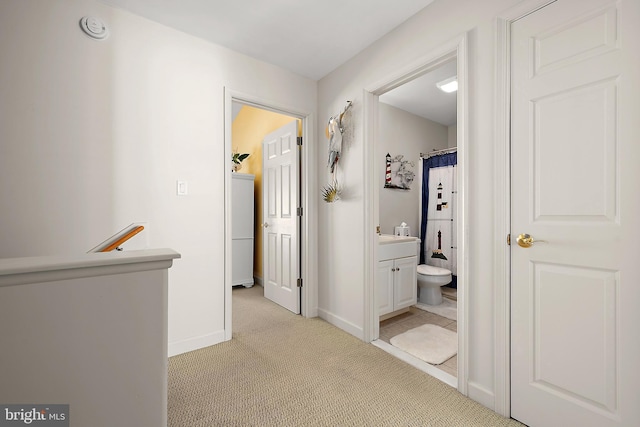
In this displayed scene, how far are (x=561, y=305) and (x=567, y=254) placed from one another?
25cm

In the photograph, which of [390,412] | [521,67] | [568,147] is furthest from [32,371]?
[521,67]

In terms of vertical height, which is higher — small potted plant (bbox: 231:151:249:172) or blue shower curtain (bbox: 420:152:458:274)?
small potted plant (bbox: 231:151:249:172)

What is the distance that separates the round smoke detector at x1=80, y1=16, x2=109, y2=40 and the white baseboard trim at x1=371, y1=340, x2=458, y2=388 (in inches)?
117

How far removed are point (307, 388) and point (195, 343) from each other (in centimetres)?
103

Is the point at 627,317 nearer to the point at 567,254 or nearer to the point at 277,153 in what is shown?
the point at 567,254

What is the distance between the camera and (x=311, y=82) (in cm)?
293

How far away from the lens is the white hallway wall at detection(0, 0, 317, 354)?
5.41 ft

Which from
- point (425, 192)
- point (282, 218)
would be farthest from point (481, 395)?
point (425, 192)

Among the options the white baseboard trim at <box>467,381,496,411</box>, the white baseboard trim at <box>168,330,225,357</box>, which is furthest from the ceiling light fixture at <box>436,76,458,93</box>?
the white baseboard trim at <box>168,330,225,357</box>

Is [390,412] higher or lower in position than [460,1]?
lower

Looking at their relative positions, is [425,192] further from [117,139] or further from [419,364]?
[117,139]

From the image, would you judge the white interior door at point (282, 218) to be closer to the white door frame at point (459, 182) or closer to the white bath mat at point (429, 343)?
the white door frame at point (459, 182)

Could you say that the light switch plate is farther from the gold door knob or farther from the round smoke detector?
the gold door knob

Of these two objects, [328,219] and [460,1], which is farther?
[328,219]
